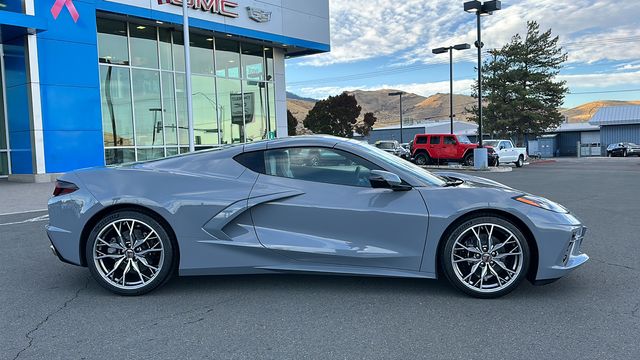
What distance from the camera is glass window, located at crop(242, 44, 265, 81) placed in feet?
76.4

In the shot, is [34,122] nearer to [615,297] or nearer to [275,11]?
[275,11]

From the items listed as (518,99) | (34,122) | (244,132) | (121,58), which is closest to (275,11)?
(244,132)

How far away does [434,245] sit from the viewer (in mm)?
3850

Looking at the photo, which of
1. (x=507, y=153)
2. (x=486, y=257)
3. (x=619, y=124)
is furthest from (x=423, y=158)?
(x=619, y=124)

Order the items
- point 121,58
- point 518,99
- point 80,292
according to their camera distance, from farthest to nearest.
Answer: point 518,99 → point 121,58 → point 80,292

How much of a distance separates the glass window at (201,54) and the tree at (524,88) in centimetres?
3070

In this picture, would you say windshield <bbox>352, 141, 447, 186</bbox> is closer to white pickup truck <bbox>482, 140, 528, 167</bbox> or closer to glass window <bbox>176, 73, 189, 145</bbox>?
glass window <bbox>176, 73, 189, 145</bbox>

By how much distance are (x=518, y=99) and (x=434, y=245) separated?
4359 cm

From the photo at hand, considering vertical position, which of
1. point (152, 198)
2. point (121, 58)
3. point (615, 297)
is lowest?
point (615, 297)

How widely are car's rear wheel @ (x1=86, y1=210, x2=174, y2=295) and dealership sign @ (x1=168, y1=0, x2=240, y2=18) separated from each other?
1671 centimetres

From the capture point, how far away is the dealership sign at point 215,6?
1925 cm

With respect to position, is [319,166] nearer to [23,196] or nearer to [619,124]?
[23,196]

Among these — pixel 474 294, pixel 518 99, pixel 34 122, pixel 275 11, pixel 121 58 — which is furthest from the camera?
pixel 518 99

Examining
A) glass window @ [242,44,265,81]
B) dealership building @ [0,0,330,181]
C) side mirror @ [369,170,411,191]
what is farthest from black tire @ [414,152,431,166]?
side mirror @ [369,170,411,191]
